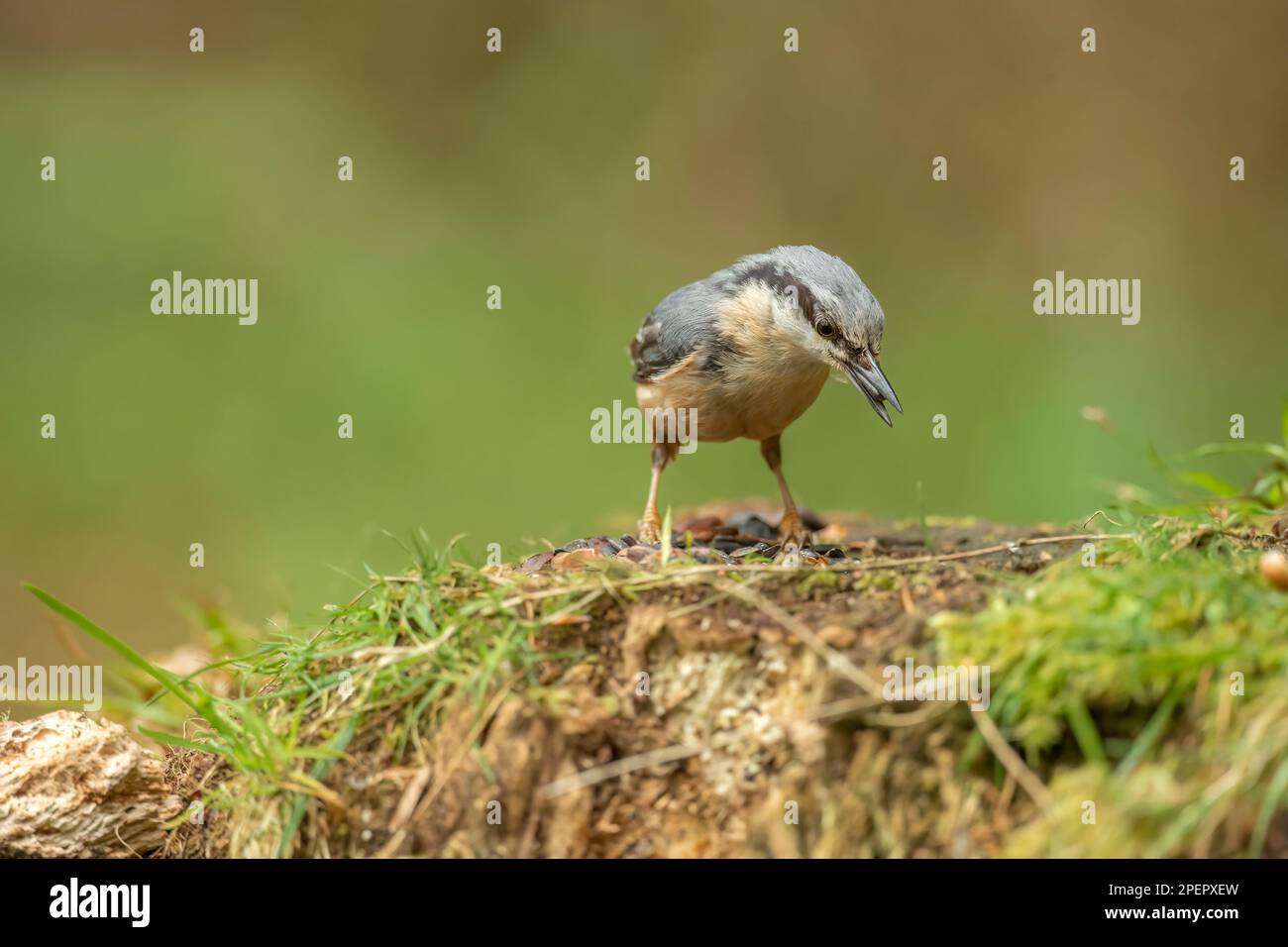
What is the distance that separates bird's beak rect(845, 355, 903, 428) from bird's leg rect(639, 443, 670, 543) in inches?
42.7

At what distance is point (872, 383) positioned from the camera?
432 cm

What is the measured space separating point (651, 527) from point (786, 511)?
643 millimetres

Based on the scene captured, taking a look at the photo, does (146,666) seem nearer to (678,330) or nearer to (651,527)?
(651,527)

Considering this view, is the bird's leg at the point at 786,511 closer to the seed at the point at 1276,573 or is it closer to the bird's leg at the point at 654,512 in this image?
the bird's leg at the point at 654,512

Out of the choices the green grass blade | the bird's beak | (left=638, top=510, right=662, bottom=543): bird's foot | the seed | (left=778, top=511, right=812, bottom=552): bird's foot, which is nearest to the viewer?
the seed

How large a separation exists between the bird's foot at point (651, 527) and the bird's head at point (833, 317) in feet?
3.35

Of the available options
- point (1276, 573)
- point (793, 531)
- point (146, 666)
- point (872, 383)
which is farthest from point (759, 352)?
point (146, 666)

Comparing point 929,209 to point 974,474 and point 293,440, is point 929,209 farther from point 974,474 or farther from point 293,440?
point 293,440

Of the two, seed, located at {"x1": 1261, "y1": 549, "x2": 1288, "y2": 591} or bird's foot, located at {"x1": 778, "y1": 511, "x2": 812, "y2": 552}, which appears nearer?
seed, located at {"x1": 1261, "y1": 549, "x2": 1288, "y2": 591}

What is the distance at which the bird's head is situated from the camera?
170 inches

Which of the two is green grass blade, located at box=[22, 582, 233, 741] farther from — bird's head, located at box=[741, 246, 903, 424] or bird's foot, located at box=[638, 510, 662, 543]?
bird's head, located at box=[741, 246, 903, 424]

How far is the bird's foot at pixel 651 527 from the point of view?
5027mm

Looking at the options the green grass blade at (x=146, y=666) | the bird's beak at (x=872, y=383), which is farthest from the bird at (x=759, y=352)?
the green grass blade at (x=146, y=666)

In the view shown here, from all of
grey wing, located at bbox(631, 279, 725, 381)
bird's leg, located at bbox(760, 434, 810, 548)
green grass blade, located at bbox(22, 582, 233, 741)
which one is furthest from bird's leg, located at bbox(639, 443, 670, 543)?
green grass blade, located at bbox(22, 582, 233, 741)
